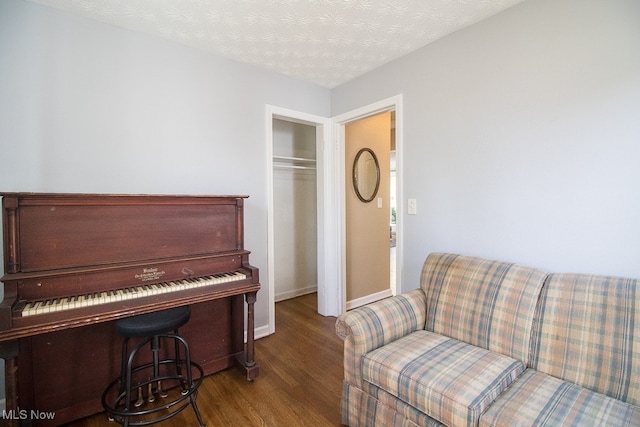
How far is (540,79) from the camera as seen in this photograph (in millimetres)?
1740

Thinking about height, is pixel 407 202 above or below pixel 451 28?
below

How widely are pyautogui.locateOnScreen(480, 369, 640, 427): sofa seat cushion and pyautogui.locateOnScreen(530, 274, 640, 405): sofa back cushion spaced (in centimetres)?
8

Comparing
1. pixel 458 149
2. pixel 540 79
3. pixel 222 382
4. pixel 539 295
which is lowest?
pixel 222 382

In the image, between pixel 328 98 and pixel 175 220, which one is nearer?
pixel 175 220

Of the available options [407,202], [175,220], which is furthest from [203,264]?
[407,202]

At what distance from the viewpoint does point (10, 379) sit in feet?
4.28

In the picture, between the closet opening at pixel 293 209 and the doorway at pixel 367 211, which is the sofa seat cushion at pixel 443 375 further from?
the closet opening at pixel 293 209

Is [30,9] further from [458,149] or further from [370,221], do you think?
[370,221]

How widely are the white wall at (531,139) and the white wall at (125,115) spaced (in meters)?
1.39

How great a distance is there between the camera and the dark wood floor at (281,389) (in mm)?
1714

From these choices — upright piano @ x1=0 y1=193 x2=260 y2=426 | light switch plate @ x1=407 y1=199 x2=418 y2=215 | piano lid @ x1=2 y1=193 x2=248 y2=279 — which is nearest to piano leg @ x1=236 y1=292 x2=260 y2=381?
upright piano @ x1=0 y1=193 x2=260 y2=426

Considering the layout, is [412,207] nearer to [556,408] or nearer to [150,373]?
[556,408]

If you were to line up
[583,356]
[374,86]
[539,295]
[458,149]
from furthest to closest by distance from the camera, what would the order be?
[374,86] → [458,149] → [539,295] → [583,356]

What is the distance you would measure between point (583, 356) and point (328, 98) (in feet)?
9.44
